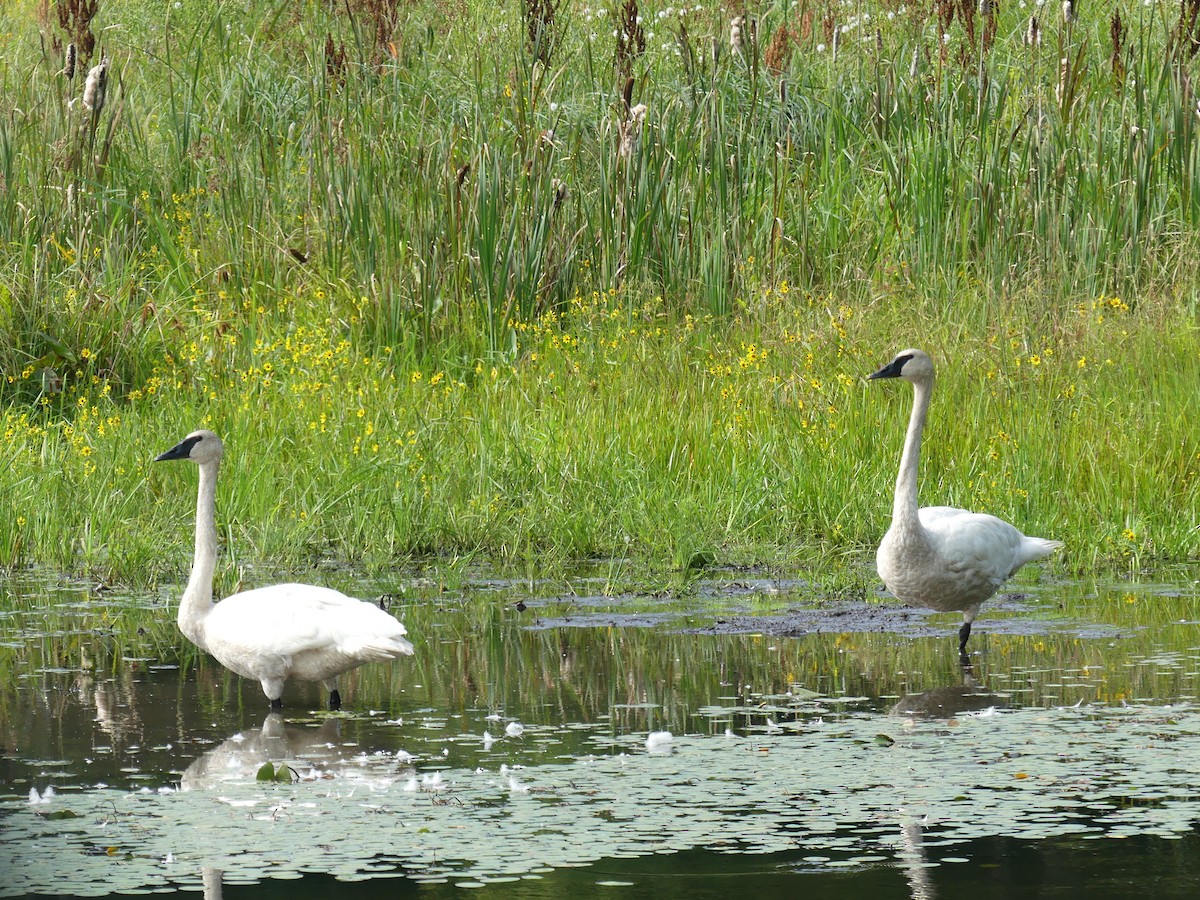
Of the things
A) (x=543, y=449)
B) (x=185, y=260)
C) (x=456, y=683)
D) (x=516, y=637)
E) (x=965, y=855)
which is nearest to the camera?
(x=965, y=855)

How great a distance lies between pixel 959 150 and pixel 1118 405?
233 centimetres

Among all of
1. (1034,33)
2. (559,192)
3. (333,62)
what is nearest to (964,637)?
(559,192)

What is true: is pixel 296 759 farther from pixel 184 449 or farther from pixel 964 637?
pixel 964 637

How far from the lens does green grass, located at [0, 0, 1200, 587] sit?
823 cm

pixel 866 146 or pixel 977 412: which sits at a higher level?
pixel 866 146

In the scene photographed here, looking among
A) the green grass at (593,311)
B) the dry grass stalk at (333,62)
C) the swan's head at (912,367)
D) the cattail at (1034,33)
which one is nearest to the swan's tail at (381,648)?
the green grass at (593,311)

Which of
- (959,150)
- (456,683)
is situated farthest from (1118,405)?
(456,683)

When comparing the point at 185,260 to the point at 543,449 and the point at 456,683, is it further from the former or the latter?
the point at 456,683

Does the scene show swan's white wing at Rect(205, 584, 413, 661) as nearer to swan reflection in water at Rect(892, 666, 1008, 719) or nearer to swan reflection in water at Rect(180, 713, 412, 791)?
swan reflection in water at Rect(180, 713, 412, 791)

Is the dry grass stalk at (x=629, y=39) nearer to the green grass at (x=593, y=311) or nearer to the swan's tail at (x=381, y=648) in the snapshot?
the green grass at (x=593, y=311)

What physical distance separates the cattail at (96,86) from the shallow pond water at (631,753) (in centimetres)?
417

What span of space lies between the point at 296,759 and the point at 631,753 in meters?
0.92

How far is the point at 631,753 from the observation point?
16.2ft

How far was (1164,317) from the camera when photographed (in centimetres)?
984
